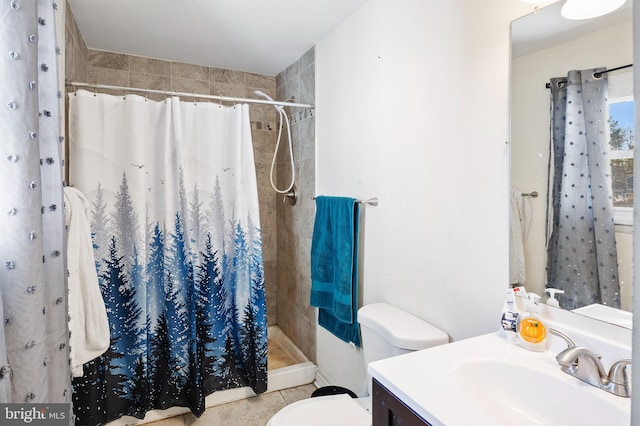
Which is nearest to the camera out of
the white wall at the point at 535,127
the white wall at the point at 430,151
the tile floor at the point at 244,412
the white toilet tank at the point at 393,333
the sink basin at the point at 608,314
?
the sink basin at the point at 608,314

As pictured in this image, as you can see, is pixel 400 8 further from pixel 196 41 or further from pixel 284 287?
pixel 284 287

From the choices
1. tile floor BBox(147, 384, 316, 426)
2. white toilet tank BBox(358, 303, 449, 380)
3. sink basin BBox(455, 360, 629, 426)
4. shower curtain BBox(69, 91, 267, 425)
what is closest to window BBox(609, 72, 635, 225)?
sink basin BBox(455, 360, 629, 426)

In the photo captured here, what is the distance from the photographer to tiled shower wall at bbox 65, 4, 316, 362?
254 centimetres

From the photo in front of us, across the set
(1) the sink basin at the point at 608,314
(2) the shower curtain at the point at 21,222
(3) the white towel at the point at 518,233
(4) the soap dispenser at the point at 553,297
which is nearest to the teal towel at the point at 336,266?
(3) the white towel at the point at 518,233

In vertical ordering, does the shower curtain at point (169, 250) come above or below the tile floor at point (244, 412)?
above

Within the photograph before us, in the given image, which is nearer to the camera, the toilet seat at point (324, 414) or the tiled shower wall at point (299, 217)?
the toilet seat at point (324, 414)

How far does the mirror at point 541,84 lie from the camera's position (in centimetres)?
90

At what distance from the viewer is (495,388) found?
3.14 ft

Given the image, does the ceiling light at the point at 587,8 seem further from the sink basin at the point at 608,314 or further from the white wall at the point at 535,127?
the sink basin at the point at 608,314

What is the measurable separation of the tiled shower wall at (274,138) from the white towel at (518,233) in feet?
5.05

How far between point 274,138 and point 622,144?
263cm

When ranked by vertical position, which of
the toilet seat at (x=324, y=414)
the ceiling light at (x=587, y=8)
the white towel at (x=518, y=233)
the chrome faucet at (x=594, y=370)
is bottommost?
the toilet seat at (x=324, y=414)

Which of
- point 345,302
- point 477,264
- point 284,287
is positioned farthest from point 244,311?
point 477,264

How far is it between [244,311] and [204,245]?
1.61 feet
